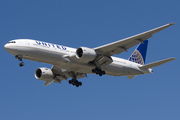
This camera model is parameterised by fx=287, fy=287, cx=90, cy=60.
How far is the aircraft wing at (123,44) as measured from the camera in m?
30.5

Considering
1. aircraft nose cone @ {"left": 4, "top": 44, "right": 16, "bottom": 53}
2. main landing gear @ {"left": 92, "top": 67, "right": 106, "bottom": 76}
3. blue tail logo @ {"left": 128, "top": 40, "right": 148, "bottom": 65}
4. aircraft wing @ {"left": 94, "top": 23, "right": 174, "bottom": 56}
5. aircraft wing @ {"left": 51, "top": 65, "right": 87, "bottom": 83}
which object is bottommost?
aircraft nose cone @ {"left": 4, "top": 44, "right": 16, "bottom": 53}

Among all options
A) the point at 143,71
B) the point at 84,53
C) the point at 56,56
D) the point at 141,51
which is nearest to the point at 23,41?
the point at 56,56

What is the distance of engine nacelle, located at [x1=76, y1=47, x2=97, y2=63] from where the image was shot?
31392mm

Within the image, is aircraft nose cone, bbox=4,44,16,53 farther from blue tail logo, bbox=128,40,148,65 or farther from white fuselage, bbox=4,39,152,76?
blue tail logo, bbox=128,40,148,65

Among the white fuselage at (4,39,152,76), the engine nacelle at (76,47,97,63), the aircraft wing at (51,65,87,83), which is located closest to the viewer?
the white fuselage at (4,39,152,76)

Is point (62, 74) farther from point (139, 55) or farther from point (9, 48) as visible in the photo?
point (139, 55)

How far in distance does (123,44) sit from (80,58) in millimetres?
5066

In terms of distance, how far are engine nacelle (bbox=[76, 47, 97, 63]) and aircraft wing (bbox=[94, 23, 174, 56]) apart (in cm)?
98

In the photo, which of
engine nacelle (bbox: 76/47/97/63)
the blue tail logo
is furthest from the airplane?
the blue tail logo

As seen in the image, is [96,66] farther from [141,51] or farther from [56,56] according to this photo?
[141,51]

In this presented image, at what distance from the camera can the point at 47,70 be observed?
38062 millimetres

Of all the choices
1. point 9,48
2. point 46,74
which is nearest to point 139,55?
point 46,74

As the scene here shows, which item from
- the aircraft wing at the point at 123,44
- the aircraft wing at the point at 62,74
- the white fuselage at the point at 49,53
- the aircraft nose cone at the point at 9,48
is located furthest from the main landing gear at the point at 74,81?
the aircraft nose cone at the point at 9,48

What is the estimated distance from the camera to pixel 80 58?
104ft
